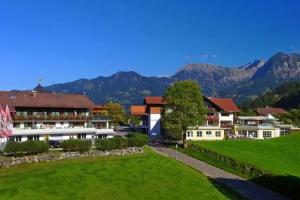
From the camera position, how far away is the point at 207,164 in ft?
264

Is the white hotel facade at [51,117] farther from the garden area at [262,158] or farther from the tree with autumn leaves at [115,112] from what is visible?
the tree with autumn leaves at [115,112]

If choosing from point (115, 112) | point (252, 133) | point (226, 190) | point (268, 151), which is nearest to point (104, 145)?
point (226, 190)

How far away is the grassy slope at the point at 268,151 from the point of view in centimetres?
8169

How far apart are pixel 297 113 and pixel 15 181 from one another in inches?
5212

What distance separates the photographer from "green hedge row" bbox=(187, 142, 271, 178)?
70.8 m

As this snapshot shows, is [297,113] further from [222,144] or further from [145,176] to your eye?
[145,176]

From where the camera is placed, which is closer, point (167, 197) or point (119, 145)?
point (167, 197)

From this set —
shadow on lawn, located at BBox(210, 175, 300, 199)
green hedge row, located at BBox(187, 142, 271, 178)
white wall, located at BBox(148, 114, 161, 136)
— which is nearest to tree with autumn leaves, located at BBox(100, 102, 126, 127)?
white wall, located at BBox(148, 114, 161, 136)

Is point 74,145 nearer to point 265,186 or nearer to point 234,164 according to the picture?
point 234,164

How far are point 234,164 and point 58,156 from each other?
27.9 meters

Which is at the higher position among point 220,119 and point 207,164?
point 220,119

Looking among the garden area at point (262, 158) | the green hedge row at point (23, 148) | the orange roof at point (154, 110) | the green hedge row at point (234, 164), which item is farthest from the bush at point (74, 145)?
the orange roof at point (154, 110)

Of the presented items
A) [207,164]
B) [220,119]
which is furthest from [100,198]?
[220,119]

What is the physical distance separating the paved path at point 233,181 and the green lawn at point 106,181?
3.35 meters
